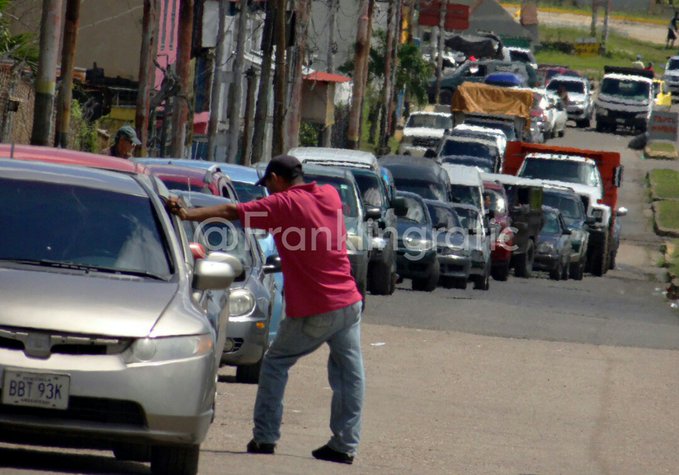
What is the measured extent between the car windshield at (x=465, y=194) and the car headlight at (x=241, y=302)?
19.1 m

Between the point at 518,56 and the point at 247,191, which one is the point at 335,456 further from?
the point at 518,56

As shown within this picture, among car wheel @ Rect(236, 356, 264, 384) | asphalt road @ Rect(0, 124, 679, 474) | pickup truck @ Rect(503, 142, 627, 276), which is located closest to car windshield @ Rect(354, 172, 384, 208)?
asphalt road @ Rect(0, 124, 679, 474)

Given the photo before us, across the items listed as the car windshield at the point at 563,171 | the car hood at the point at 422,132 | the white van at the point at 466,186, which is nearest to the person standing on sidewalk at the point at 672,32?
Answer: the car hood at the point at 422,132

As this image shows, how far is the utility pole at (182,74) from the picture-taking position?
101 ft

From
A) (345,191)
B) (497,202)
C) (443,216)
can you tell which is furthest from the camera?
(497,202)

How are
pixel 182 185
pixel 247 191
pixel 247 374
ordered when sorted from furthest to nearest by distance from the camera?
1. pixel 247 191
2. pixel 182 185
3. pixel 247 374

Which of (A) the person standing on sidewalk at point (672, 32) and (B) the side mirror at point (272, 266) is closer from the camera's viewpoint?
(B) the side mirror at point (272, 266)

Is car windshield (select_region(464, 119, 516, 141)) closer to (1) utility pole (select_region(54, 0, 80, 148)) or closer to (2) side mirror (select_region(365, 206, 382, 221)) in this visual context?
(2) side mirror (select_region(365, 206, 382, 221))

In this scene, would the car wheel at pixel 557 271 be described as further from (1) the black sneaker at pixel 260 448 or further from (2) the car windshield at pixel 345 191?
(1) the black sneaker at pixel 260 448

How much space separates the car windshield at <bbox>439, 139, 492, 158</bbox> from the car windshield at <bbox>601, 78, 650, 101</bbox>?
2673 cm

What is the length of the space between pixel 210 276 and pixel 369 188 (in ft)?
55.1

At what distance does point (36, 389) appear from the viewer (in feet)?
25.4

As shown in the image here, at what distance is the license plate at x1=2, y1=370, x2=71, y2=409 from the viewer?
7703 mm

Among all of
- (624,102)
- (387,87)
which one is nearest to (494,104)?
(387,87)
